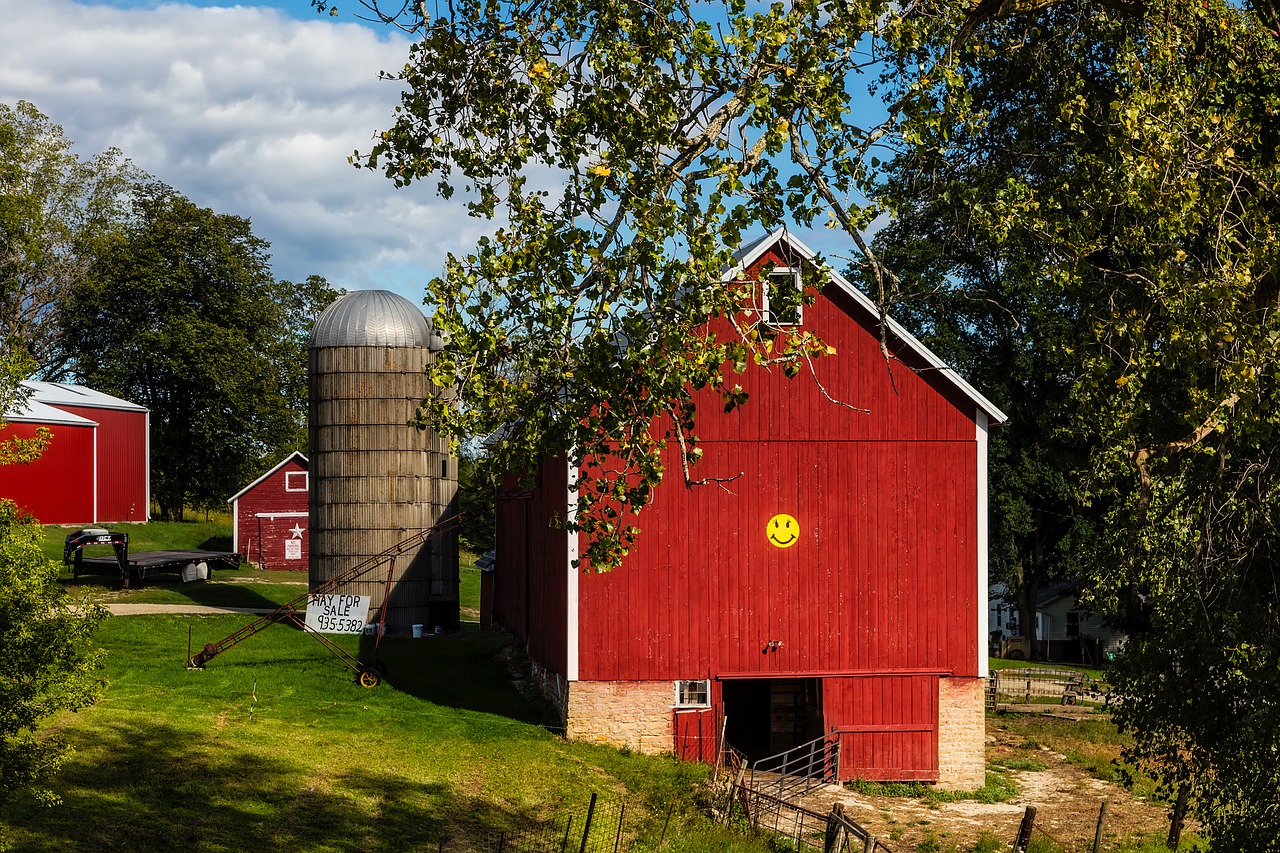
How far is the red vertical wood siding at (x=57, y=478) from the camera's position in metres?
43.5

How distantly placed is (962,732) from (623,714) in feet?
19.5

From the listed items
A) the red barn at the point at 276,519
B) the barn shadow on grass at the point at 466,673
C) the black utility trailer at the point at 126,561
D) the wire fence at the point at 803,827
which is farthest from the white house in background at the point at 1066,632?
the wire fence at the point at 803,827

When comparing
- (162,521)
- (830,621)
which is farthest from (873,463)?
(162,521)

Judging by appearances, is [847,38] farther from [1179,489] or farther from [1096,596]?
[1096,596]

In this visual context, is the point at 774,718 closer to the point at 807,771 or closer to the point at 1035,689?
the point at 807,771

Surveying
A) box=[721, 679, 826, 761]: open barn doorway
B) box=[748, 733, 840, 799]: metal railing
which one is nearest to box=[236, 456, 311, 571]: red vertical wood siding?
box=[721, 679, 826, 761]: open barn doorway

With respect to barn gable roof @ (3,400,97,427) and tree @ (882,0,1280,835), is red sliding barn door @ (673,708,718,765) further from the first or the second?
barn gable roof @ (3,400,97,427)

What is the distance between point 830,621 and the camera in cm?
2064

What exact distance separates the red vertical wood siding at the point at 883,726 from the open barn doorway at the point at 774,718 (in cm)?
95

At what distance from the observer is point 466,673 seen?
25.6 meters

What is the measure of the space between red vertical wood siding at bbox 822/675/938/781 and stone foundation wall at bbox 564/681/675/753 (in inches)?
111

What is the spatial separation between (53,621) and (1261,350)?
1018 centimetres

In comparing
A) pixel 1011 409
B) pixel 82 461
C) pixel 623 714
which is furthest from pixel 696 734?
pixel 82 461

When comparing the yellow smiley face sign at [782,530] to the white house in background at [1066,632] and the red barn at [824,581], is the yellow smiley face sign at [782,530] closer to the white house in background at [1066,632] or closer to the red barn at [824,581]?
the red barn at [824,581]
